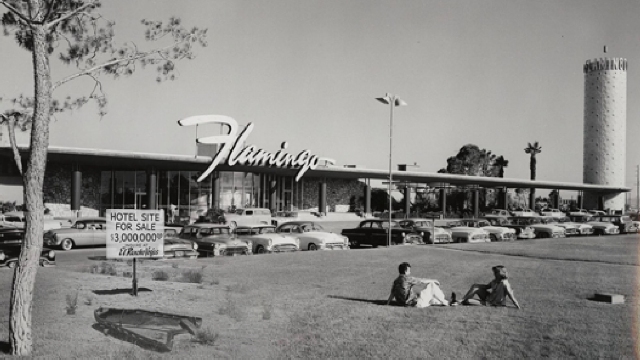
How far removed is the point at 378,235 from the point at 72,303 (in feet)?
56.1

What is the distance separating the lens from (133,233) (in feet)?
37.4

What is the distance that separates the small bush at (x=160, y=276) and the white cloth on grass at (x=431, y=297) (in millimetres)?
6256

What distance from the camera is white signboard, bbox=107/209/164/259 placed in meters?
11.2

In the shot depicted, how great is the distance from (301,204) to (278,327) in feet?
163

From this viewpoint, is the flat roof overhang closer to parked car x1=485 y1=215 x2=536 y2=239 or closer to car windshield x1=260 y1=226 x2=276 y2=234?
car windshield x1=260 y1=226 x2=276 y2=234

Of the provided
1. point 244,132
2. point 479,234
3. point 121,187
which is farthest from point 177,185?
point 479,234

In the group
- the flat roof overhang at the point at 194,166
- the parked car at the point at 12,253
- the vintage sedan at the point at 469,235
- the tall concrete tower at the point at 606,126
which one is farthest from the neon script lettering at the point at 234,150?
the tall concrete tower at the point at 606,126

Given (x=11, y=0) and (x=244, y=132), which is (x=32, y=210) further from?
(x=244, y=132)

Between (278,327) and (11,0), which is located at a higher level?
(11,0)

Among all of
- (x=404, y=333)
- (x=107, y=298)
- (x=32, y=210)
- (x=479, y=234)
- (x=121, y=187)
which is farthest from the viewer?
(x=121, y=187)

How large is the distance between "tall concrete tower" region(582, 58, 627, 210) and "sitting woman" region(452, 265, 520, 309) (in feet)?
305

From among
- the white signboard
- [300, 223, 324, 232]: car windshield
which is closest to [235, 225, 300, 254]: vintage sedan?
[300, 223, 324, 232]: car windshield

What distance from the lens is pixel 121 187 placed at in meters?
50.1

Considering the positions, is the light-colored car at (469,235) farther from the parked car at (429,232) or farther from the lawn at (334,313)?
the lawn at (334,313)
